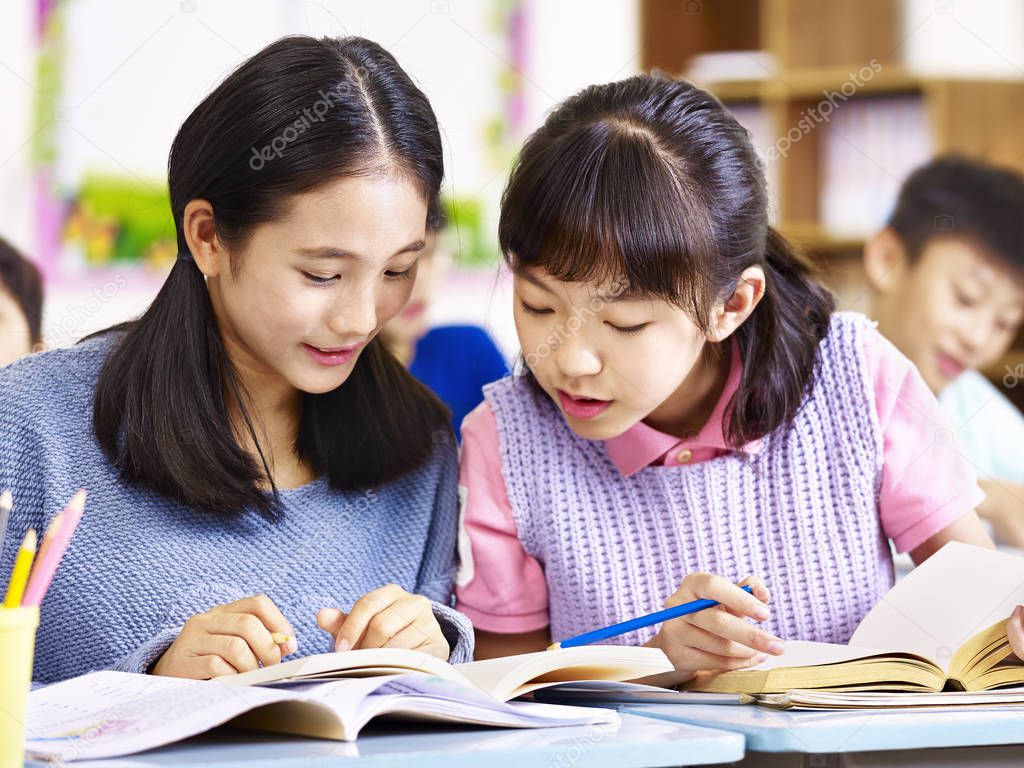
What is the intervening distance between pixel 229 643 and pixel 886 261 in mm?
1742

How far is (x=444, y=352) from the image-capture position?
2271 millimetres

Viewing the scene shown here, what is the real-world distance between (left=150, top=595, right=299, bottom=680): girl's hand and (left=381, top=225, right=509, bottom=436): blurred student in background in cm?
118

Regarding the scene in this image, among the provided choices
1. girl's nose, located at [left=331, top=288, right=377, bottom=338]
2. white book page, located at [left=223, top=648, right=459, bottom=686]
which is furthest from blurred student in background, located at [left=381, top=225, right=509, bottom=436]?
white book page, located at [left=223, top=648, right=459, bottom=686]

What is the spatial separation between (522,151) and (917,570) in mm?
549

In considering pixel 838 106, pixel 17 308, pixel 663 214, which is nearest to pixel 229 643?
pixel 663 214

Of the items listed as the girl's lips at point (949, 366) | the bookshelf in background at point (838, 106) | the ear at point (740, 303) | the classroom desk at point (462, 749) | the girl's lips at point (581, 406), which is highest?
the bookshelf in background at point (838, 106)

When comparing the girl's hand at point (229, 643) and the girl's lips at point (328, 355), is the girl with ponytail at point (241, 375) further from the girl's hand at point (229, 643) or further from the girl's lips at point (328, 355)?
the girl's hand at point (229, 643)

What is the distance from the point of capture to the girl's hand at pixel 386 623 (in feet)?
3.04

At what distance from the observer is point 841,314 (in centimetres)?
131

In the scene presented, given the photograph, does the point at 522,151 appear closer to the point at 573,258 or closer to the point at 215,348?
the point at 573,258

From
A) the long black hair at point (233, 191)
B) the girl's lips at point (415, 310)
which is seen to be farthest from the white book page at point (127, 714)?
the girl's lips at point (415, 310)

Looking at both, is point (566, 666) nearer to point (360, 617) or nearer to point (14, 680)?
point (360, 617)

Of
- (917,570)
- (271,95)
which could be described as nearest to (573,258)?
(271,95)

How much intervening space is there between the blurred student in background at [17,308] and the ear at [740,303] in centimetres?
105
